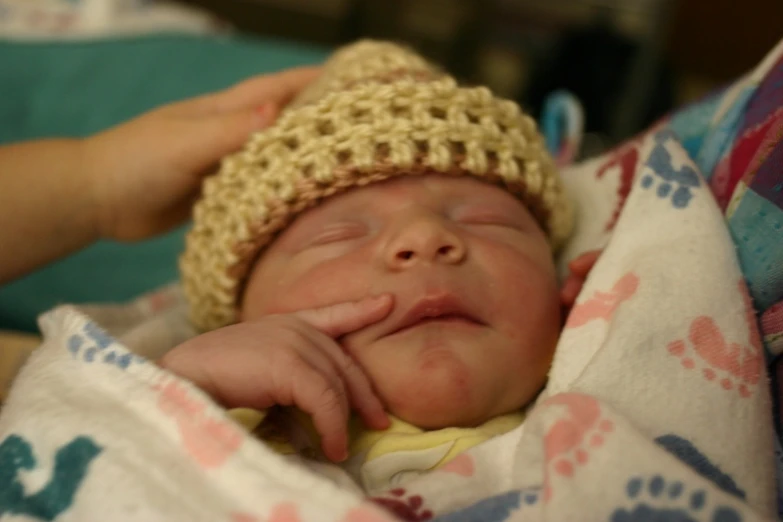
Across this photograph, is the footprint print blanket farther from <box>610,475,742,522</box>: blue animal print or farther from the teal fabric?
the teal fabric

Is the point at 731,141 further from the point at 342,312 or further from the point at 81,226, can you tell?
the point at 81,226

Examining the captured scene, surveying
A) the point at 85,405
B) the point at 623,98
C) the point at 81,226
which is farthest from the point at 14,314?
the point at 623,98

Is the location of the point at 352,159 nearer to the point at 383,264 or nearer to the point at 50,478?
the point at 383,264

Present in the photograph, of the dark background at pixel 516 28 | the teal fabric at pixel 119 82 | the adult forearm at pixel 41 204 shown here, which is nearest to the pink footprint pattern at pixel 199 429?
the adult forearm at pixel 41 204

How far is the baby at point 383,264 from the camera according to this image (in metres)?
→ 0.63

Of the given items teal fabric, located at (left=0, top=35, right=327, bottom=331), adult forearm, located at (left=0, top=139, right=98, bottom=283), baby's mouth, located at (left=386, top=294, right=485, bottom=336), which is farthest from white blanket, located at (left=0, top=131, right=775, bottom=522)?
teal fabric, located at (left=0, top=35, right=327, bottom=331)

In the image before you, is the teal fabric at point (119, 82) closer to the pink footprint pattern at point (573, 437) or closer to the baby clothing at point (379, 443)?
the baby clothing at point (379, 443)

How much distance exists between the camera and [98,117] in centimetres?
149

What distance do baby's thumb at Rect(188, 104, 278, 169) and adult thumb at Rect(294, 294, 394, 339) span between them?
0.31m

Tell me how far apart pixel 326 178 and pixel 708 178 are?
1.46 ft

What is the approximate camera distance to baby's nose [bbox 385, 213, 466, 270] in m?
0.69

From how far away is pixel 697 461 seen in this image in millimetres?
562

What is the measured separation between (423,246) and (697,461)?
0.31 meters

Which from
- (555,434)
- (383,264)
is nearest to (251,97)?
(383,264)
